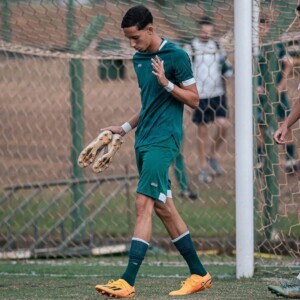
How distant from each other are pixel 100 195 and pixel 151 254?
80.4 inches

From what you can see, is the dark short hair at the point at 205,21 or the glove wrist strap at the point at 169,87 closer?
the glove wrist strap at the point at 169,87

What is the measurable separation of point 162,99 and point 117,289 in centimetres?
102

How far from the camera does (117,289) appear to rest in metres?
5.21

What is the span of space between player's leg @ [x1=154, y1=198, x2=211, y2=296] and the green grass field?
0.06 metres

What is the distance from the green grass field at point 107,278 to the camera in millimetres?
5582

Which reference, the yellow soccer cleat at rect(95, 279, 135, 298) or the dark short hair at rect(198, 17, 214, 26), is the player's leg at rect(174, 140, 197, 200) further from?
the yellow soccer cleat at rect(95, 279, 135, 298)

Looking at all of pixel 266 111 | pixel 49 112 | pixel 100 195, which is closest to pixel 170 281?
pixel 266 111

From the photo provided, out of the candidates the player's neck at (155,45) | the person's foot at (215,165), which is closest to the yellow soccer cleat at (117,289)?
the player's neck at (155,45)

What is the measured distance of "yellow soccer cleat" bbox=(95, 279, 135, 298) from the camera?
17.0ft

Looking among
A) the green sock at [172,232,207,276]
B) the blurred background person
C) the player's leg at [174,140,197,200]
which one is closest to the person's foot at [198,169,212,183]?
the blurred background person

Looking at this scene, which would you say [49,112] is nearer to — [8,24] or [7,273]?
[8,24]

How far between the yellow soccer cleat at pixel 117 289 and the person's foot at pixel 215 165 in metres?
5.26

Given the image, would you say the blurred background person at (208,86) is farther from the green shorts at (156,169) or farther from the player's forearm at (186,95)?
the green shorts at (156,169)

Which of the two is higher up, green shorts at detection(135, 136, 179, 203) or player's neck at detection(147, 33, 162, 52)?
player's neck at detection(147, 33, 162, 52)
